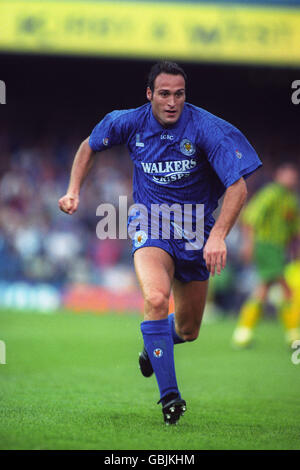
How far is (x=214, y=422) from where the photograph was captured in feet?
16.9

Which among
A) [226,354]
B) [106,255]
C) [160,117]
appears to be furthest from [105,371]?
[106,255]

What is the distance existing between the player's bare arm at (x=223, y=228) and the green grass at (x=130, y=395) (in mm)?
1053

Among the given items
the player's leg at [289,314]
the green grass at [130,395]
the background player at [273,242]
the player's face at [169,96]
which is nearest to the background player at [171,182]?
the player's face at [169,96]

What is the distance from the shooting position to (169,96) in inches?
206

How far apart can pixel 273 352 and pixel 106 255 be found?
8488mm

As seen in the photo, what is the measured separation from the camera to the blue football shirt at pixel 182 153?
5164 mm

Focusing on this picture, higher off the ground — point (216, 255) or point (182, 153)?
point (182, 153)

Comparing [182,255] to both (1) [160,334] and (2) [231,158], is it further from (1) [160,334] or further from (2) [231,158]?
(2) [231,158]

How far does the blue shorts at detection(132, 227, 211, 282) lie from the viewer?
544 cm

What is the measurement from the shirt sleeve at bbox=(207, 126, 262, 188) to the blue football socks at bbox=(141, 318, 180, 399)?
40.7 inches

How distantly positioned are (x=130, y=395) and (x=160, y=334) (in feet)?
Result: 4.66

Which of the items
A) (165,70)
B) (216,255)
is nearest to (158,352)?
(216,255)

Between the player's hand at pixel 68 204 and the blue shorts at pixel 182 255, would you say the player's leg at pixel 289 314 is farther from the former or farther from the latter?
the player's hand at pixel 68 204

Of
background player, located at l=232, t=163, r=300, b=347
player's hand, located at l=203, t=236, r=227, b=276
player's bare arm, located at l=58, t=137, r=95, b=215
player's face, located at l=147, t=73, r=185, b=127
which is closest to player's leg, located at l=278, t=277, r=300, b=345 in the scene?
background player, located at l=232, t=163, r=300, b=347
